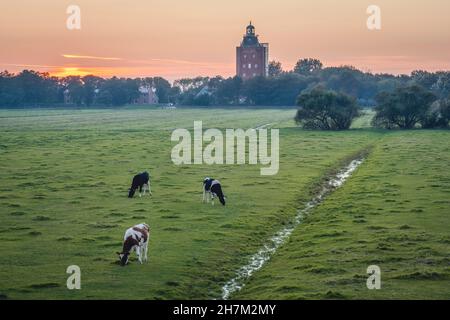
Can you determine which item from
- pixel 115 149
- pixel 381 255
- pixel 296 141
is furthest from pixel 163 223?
pixel 296 141

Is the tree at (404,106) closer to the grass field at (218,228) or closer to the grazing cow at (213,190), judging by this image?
the grass field at (218,228)

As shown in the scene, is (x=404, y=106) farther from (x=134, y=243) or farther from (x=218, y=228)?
(x=134, y=243)

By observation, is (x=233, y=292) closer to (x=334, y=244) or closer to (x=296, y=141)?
(x=334, y=244)

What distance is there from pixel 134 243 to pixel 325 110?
7685 cm

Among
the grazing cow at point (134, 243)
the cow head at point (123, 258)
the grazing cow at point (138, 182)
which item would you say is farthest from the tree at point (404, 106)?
the cow head at point (123, 258)

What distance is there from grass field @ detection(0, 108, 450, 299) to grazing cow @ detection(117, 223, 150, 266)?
0.37 meters

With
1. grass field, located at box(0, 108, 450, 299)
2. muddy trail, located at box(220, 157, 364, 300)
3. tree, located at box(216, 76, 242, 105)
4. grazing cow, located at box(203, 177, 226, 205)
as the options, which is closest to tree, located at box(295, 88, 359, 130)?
grass field, located at box(0, 108, 450, 299)

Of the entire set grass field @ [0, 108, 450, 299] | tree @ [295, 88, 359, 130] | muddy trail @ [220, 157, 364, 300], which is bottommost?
muddy trail @ [220, 157, 364, 300]

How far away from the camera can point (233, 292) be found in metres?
19.7

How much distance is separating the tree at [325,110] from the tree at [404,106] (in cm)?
409

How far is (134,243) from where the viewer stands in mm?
21406

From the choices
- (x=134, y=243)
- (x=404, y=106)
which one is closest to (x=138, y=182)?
(x=134, y=243)

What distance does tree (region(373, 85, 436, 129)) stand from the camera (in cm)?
9600

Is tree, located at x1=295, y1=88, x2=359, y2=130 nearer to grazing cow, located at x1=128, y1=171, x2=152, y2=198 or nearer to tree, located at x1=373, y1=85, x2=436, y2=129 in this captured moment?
tree, located at x1=373, y1=85, x2=436, y2=129
